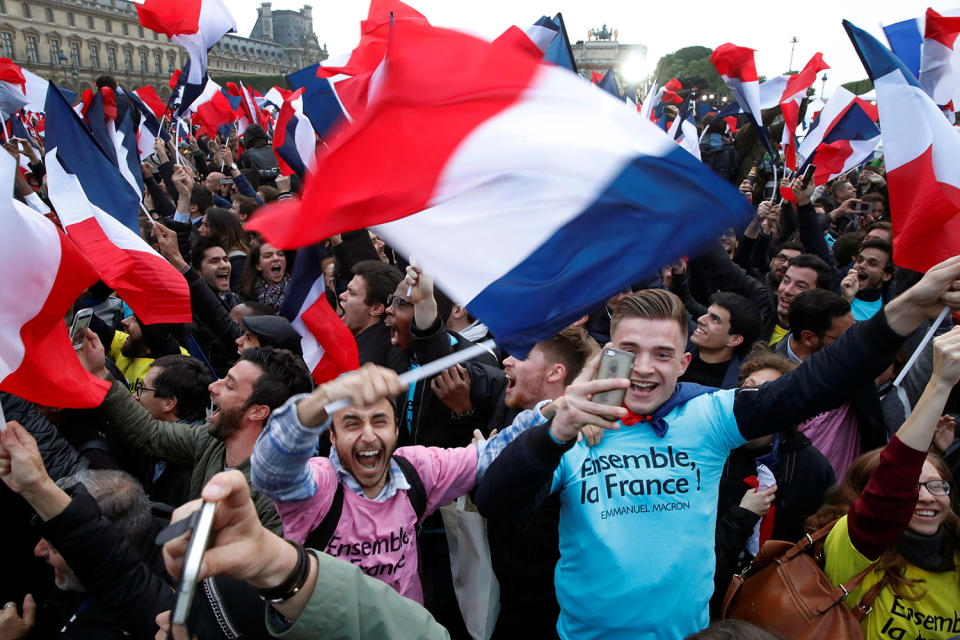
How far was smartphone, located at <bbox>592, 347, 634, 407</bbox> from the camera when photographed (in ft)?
4.87

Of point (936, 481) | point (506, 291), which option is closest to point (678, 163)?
point (506, 291)

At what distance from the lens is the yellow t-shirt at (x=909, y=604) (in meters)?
2.02

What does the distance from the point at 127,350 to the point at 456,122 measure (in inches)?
123

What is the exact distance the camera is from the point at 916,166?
221 cm

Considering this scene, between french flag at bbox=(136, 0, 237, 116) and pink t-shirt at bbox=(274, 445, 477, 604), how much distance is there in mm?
5214

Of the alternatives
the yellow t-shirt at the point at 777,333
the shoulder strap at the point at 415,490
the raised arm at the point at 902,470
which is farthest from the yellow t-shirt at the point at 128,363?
the yellow t-shirt at the point at 777,333

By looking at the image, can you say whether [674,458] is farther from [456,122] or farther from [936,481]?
[456,122]

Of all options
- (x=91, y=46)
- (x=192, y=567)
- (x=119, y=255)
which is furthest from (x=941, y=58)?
(x=91, y=46)

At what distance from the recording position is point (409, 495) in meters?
2.10

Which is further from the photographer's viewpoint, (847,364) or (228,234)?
(228,234)

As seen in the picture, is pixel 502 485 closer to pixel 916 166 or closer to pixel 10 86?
pixel 916 166

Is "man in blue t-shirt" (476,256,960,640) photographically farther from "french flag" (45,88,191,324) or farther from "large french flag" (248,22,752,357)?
"french flag" (45,88,191,324)

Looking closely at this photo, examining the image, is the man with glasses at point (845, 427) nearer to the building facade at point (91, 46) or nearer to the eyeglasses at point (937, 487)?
the eyeglasses at point (937, 487)

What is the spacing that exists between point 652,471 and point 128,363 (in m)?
3.29
